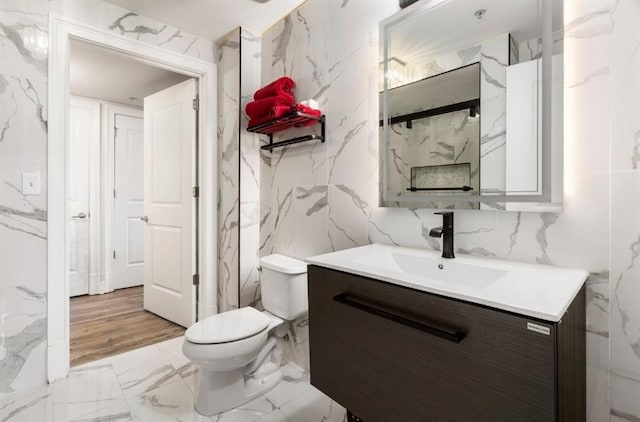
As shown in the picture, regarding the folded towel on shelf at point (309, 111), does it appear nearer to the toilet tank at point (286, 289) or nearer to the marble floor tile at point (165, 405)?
the toilet tank at point (286, 289)

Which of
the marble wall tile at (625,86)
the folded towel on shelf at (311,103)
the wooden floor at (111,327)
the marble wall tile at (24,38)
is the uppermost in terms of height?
the marble wall tile at (24,38)

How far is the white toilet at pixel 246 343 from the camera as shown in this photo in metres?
1.54

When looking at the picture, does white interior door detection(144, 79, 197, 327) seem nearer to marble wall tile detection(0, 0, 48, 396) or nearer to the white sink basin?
marble wall tile detection(0, 0, 48, 396)

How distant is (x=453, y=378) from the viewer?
0.82 m

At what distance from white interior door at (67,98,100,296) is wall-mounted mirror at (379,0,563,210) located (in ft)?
11.4

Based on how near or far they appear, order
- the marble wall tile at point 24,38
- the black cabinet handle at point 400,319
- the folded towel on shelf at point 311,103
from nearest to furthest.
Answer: the black cabinet handle at point 400,319, the marble wall tile at point 24,38, the folded towel on shelf at point 311,103

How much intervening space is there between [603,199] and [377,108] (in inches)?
37.5

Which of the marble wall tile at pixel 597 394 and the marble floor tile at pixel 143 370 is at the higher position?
the marble wall tile at pixel 597 394

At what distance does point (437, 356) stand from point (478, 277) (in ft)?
1.33

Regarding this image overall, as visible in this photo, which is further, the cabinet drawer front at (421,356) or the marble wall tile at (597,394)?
the marble wall tile at (597,394)

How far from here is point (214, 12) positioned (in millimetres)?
2109

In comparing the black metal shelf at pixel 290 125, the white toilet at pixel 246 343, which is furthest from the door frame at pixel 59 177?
the black metal shelf at pixel 290 125

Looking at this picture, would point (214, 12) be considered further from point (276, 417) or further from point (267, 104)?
point (276, 417)

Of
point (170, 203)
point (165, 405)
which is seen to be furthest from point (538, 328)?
point (170, 203)
